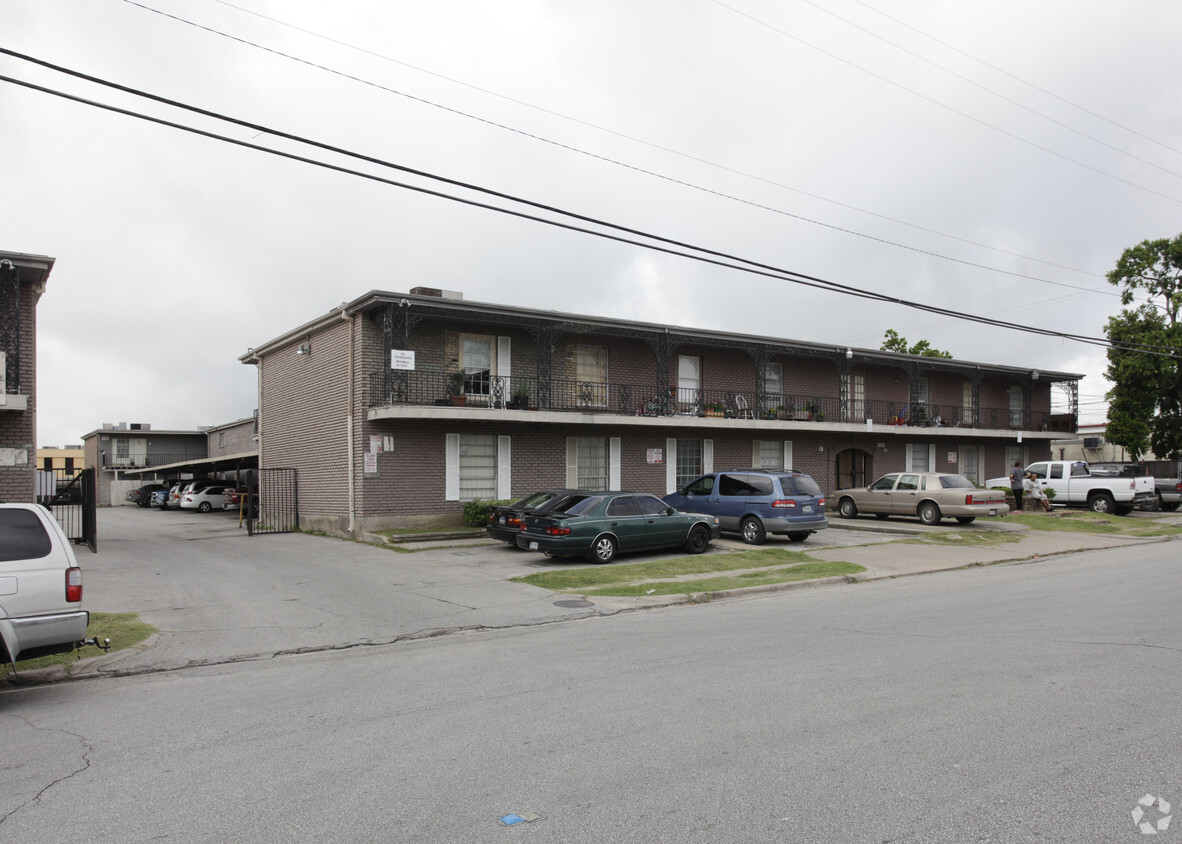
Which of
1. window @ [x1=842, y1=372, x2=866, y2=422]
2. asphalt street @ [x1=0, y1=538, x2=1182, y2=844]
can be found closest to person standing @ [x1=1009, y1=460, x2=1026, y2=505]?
window @ [x1=842, y1=372, x2=866, y2=422]

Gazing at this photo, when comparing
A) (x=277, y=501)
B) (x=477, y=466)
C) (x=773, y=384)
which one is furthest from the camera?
(x=773, y=384)

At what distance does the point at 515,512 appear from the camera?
17453mm

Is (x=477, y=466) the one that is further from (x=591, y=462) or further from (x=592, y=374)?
(x=592, y=374)

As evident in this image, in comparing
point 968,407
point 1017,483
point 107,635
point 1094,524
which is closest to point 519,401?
point 107,635

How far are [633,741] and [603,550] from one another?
35.5ft

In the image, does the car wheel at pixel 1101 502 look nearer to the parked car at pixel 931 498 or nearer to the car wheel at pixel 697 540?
Result: the parked car at pixel 931 498

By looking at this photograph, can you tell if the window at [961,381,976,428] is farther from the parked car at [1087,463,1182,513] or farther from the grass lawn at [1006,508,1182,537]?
the grass lawn at [1006,508,1182,537]

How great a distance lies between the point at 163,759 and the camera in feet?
17.0

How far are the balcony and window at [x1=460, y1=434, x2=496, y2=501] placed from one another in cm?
104

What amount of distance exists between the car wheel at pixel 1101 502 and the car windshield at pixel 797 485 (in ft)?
50.2

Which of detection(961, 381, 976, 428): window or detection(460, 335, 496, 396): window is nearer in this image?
detection(460, 335, 496, 396): window

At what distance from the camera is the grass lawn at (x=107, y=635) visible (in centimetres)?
799

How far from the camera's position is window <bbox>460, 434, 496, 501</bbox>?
2202 centimetres

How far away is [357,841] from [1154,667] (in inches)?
271
